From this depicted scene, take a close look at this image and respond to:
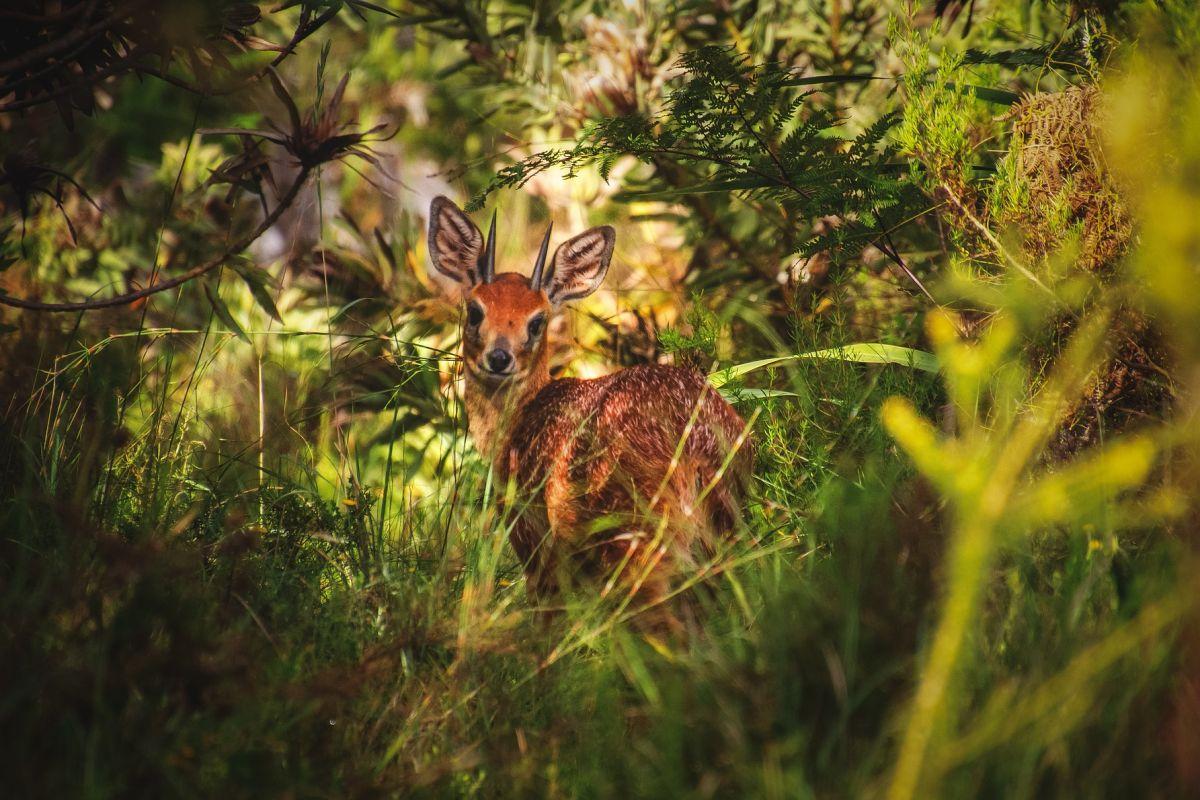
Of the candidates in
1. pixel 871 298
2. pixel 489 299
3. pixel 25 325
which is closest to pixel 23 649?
pixel 489 299

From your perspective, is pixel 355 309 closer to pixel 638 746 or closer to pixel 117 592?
pixel 117 592

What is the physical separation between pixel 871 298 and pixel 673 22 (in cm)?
198

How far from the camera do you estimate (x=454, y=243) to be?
169 inches

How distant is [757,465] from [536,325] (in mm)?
1143

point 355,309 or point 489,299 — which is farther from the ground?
point 355,309

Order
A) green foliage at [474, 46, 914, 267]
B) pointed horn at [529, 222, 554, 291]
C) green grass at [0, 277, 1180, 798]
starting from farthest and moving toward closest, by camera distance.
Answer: pointed horn at [529, 222, 554, 291] → green foliage at [474, 46, 914, 267] → green grass at [0, 277, 1180, 798]

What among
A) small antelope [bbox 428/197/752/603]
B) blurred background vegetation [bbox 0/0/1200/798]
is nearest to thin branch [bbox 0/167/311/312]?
blurred background vegetation [bbox 0/0/1200/798]

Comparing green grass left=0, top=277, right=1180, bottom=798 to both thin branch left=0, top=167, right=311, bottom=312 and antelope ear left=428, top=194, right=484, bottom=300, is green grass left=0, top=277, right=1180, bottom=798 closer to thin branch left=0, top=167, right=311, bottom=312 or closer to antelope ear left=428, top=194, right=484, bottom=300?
thin branch left=0, top=167, right=311, bottom=312

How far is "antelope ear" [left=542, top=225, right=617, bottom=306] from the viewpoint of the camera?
4102 millimetres

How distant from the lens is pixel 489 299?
4.11 meters

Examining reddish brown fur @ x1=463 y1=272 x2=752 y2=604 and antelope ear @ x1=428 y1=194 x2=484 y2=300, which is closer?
reddish brown fur @ x1=463 y1=272 x2=752 y2=604

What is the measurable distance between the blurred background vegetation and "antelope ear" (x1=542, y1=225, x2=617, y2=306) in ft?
1.48

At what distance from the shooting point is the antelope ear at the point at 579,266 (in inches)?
161

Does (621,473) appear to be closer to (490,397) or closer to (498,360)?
(498,360)
